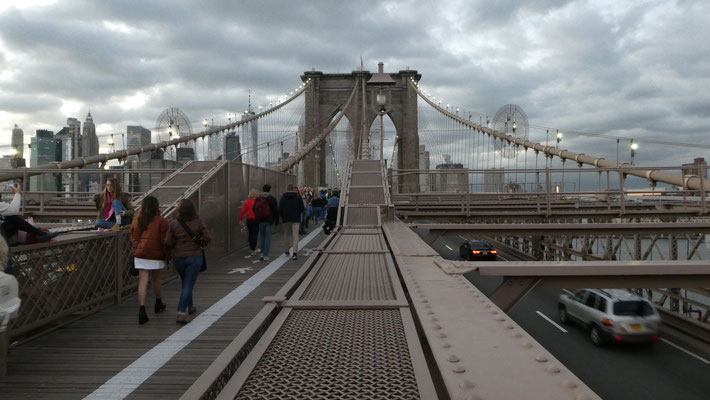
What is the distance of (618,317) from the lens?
1451 centimetres

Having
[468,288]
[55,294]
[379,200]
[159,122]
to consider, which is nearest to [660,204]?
[379,200]

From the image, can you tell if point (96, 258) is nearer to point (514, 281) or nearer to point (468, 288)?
point (468, 288)

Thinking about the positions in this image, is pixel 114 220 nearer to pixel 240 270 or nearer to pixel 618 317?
pixel 240 270

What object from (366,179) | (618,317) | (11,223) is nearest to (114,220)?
(11,223)

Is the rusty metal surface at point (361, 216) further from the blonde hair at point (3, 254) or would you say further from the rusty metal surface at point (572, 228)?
the blonde hair at point (3, 254)

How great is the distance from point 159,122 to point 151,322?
23789mm

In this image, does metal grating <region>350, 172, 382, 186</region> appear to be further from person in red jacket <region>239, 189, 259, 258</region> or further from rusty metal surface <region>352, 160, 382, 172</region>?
person in red jacket <region>239, 189, 259, 258</region>

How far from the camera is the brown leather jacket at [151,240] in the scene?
475 centimetres

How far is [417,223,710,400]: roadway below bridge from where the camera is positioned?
12.9 metres

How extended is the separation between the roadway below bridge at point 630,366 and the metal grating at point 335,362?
1079 cm

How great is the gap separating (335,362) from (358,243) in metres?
4.70

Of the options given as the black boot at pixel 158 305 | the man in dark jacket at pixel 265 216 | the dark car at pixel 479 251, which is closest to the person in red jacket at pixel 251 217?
the man in dark jacket at pixel 265 216

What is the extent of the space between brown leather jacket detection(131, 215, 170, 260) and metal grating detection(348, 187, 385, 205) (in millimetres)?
7281

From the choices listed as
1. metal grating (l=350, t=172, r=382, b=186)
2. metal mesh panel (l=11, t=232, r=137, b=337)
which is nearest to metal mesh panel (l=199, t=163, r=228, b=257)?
metal mesh panel (l=11, t=232, r=137, b=337)
